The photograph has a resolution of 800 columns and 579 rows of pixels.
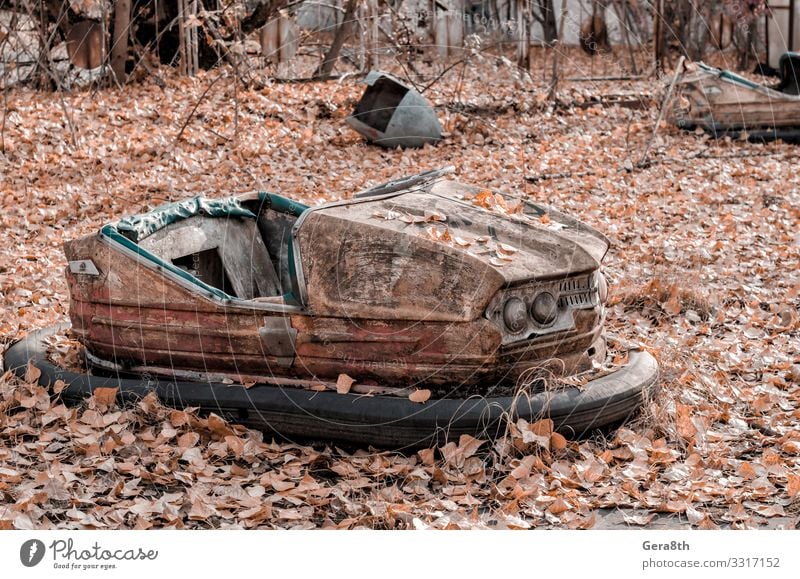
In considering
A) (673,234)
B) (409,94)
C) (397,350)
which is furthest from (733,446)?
(409,94)

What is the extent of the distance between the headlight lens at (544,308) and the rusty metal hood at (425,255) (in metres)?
0.07

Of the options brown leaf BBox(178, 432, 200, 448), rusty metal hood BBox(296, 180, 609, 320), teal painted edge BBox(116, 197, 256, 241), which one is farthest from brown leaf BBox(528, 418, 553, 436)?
teal painted edge BBox(116, 197, 256, 241)

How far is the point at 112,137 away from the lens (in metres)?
9.48

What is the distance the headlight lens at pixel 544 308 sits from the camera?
3732mm

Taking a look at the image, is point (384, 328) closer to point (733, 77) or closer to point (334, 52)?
point (733, 77)

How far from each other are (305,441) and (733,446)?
1.57 metres

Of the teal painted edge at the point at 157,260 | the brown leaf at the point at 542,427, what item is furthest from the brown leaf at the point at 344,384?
the brown leaf at the point at 542,427

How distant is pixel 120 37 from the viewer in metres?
10.9

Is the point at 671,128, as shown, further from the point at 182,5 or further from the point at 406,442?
the point at 406,442

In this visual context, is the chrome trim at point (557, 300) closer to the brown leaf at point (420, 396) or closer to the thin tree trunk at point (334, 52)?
the brown leaf at point (420, 396)

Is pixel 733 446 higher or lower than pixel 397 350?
lower

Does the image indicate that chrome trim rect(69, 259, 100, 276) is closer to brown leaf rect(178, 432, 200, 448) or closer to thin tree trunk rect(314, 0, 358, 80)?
brown leaf rect(178, 432, 200, 448)
